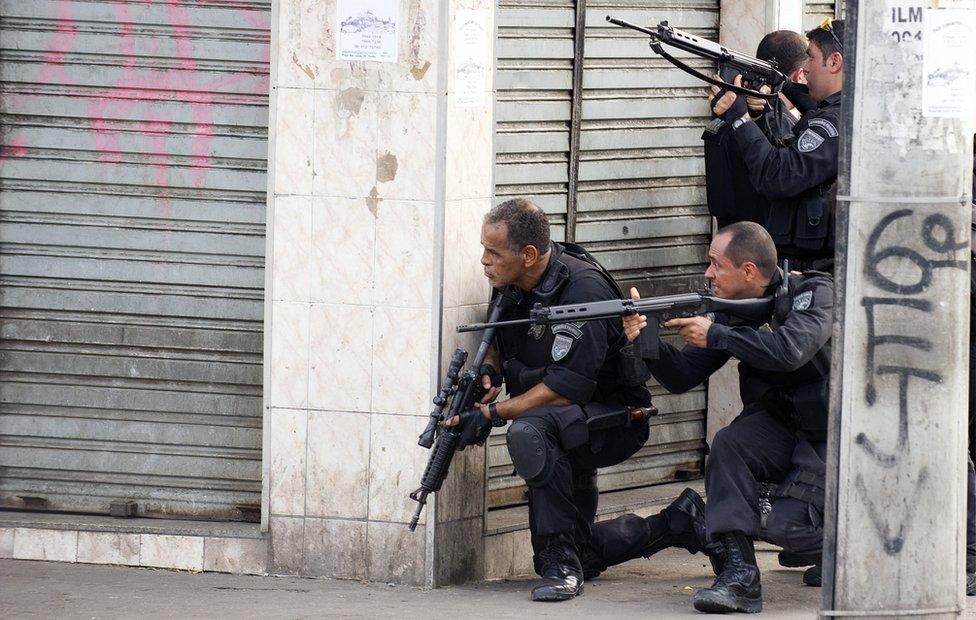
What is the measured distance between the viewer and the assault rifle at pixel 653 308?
5.56 m

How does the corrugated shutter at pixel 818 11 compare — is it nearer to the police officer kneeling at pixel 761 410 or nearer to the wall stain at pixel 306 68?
the police officer kneeling at pixel 761 410

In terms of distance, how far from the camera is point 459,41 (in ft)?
19.0

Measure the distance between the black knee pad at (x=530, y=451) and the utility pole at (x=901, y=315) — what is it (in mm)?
1341

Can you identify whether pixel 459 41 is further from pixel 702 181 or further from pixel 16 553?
pixel 16 553

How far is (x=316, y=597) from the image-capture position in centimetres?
578

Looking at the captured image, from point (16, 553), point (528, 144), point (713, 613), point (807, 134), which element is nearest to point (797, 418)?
point (713, 613)

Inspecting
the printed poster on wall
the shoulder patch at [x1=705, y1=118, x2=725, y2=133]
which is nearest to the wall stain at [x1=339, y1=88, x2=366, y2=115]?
the printed poster on wall

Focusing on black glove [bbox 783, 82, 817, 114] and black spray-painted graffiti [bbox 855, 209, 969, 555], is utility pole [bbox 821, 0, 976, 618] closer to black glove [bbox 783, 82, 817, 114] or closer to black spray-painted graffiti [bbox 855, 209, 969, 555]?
black spray-painted graffiti [bbox 855, 209, 969, 555]

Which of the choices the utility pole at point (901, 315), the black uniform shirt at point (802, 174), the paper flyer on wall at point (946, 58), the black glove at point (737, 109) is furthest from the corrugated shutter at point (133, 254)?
the paper flyer on wall at point (946, 58)

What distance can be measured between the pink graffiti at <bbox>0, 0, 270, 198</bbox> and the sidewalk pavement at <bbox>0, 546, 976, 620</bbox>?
5.12ft

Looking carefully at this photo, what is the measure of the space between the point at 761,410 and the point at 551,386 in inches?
31.0

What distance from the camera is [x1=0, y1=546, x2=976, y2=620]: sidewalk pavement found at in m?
5.55

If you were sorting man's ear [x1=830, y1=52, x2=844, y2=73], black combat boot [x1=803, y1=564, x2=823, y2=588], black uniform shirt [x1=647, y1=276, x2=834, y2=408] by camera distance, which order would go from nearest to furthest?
black uniform shirt [x1=647, y1=276, x2=834, y2=408]
black combat boot [x1=803, y1=564, x2=823, y2=588]
man's ear [x1=830, y1=52, x2=844, y2=73]

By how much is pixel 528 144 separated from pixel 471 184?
2.32 feet
